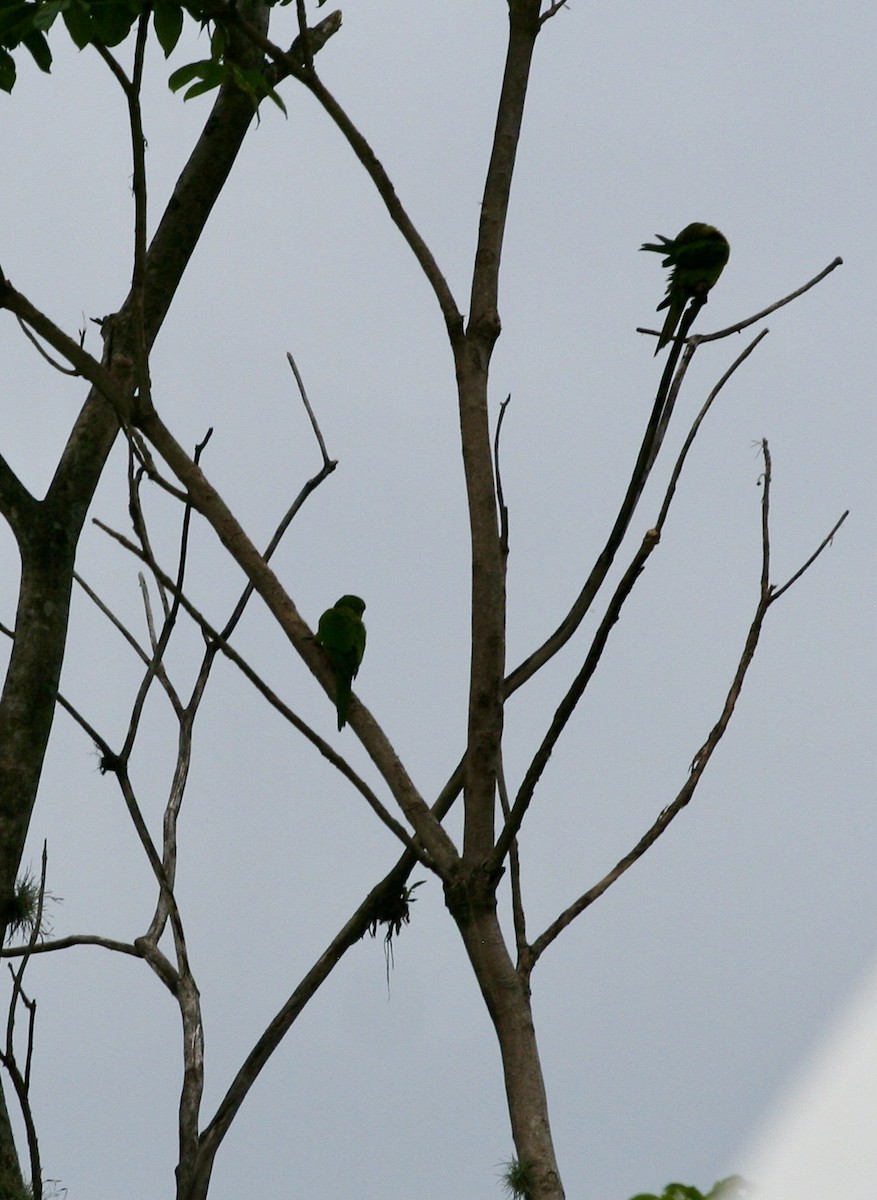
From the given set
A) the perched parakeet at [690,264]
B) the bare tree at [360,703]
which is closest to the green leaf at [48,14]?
the bare tree at [360,703]

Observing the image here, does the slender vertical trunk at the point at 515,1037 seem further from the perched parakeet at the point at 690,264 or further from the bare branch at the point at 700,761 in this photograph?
the perched parakeet at the point at 690,264

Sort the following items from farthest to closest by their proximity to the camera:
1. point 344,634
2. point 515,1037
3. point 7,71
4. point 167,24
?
point 344,634, point 7,71, point 167,24, point 515,1037

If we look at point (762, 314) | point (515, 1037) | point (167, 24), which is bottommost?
point (515, 1037)

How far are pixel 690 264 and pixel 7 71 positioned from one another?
188cm

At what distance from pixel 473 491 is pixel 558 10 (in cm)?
135

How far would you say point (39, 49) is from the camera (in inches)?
130

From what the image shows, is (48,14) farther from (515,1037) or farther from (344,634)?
(515,1037)

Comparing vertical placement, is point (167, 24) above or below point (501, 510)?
above

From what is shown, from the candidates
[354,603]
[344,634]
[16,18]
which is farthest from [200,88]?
[354,603]

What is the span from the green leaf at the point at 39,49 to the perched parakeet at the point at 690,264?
1.66m

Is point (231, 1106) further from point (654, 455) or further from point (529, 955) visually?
point (654, 455)

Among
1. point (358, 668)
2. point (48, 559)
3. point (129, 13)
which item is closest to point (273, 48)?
point (129, 13)

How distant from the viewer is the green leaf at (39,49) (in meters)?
3.28

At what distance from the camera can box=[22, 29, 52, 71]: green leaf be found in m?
3.28
